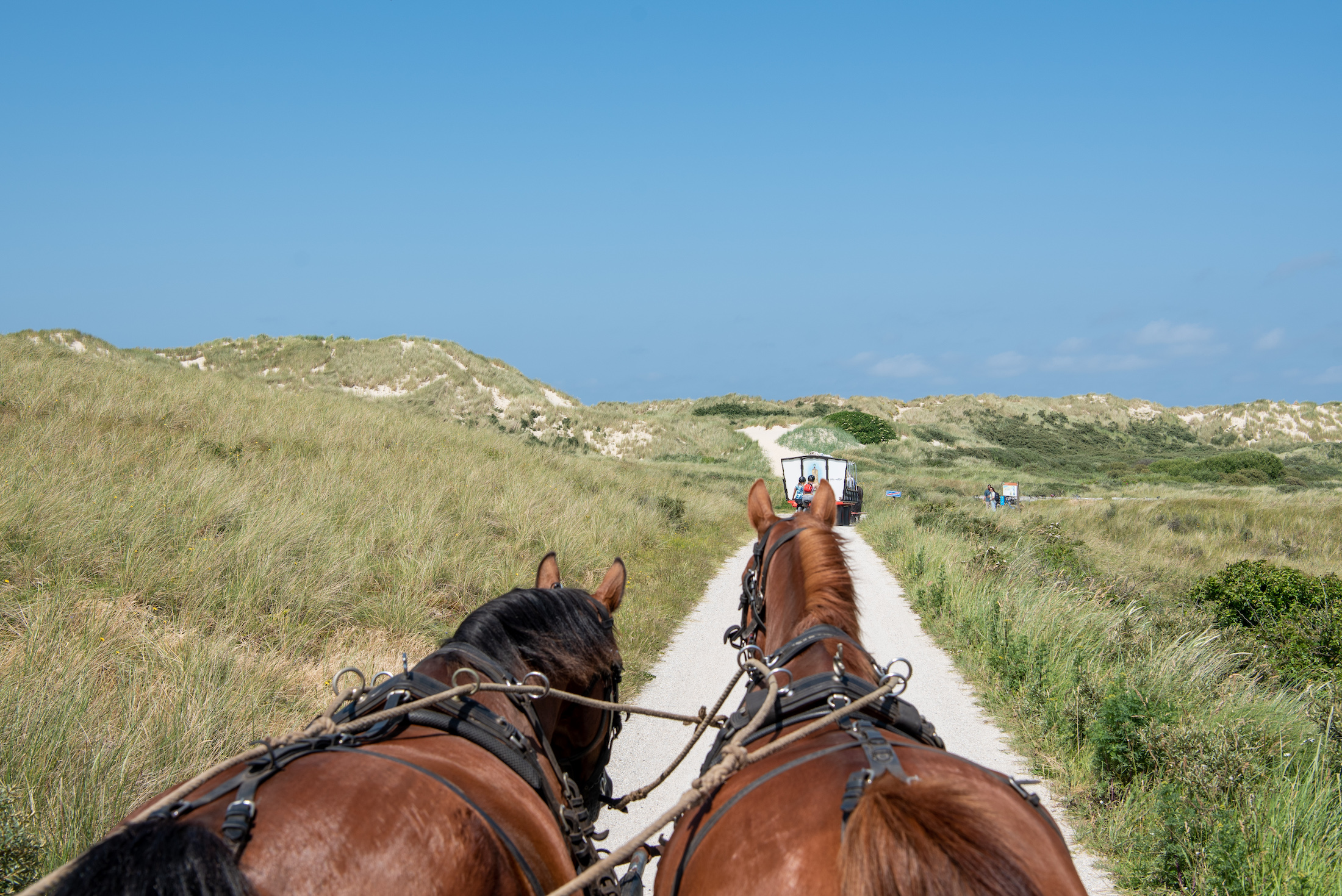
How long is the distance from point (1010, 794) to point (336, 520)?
24.5 ft

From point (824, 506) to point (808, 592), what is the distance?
750 millimetres

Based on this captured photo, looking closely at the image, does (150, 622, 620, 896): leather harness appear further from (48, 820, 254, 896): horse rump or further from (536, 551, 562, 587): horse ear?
(536, 551, 562, 587): horse ear

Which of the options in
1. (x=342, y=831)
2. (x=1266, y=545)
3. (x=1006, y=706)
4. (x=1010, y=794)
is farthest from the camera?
(x=1266, y=545)

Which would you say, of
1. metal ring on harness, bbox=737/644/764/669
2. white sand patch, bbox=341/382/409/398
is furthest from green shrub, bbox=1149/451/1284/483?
metal ring on harness, bbox=737/644/764/669

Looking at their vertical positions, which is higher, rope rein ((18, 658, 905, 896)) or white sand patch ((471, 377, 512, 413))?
white sand patch ((471, 377, 512, 413))

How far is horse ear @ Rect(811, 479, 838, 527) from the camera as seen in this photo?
3.30m

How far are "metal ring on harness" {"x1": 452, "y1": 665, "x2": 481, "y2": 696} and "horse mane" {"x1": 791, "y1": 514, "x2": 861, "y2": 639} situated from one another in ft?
3.53

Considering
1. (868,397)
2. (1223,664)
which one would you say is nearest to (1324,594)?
(1223,664)

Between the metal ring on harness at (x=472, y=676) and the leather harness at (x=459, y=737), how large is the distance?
33mm

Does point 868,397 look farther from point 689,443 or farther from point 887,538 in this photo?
point 887,538

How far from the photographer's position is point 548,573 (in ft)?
11.3

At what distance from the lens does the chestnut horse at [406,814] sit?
4.26 feet

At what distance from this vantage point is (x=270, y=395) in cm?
1445

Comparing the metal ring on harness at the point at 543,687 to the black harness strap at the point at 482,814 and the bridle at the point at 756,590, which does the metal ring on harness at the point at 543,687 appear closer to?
the black harness strap at the point at 482,814
